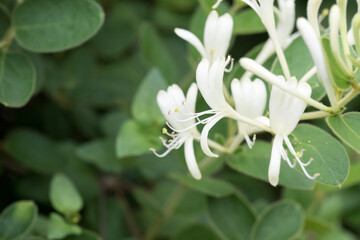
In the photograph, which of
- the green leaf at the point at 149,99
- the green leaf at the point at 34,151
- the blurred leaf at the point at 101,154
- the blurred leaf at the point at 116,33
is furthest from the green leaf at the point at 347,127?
the blurred leaf at the point at 116,33

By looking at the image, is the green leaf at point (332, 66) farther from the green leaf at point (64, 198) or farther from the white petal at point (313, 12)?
the green leaf at point (64, 198)

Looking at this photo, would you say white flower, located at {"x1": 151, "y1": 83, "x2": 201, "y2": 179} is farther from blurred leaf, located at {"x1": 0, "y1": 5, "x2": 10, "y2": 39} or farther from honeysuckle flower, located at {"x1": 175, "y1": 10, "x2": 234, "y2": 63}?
blurred leaf, located at {"x1": 0, "y1": 5, "x2": 10, "y2": 39}

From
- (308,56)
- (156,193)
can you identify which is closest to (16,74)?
(308,56)

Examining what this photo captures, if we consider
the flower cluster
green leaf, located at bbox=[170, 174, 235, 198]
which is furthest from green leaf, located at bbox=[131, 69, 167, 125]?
the flower cluster

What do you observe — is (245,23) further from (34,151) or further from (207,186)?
(34,151)

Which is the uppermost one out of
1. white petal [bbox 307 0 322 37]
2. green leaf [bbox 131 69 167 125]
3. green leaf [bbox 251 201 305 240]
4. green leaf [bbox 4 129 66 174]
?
white petal [bbox 307 0 322 37]

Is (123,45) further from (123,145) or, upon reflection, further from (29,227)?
(29,227)
